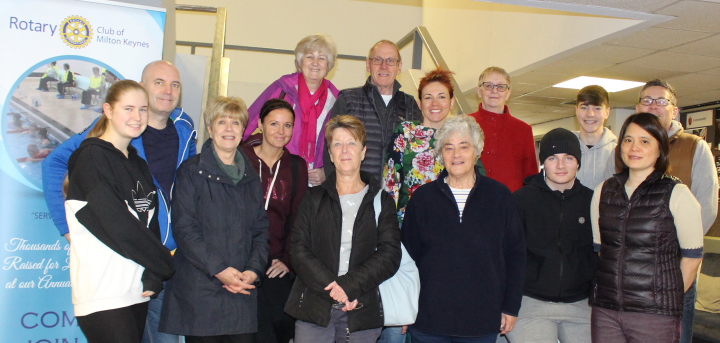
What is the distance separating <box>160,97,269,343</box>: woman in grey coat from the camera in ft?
8.17

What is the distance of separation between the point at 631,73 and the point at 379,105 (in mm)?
A: 5883

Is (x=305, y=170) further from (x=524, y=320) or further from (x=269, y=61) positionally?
(x=269, y=61)

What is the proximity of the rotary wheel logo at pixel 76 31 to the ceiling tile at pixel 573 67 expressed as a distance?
19.5ft

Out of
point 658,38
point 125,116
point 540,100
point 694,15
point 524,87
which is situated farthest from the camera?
point 540,100

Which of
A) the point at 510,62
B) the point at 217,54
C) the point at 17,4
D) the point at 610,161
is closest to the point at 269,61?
the point at 510,62

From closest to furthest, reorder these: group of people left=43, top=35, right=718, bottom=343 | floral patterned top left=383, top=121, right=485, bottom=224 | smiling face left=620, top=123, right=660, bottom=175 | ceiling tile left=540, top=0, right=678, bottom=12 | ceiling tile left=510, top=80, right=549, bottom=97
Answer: group of people left=43, top=35, right=718, bottom=343, smiling face left=620, top=123, right=660, bottom=175, floral patterned top left=383, top=121, right=485, bottom=224, ceiling tile left=540, top=0, right=678, bottom=12, ceiling tile left=510, top=80, right=549, bottom=97

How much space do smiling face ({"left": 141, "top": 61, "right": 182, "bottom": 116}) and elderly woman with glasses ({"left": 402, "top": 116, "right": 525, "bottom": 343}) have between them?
1.38 metres

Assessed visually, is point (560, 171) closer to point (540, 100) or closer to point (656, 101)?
point (656, 101)

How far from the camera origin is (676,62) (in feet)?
23.2

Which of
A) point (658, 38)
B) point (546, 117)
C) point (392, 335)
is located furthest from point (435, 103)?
point (546, 117)

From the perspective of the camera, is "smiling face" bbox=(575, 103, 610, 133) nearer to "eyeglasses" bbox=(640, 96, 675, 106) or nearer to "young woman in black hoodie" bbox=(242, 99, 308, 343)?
"eyeglasses" bbox=(640, 96, 675, 106)

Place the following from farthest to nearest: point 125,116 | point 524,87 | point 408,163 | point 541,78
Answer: point 524,87 → point 541,78 → point 408,163 → point 125,116

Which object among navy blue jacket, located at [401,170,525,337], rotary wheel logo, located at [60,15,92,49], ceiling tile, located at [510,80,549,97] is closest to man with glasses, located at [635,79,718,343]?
navy blue jacket, located at [401,170,525,337]

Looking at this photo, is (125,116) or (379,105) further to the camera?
(379,105)
